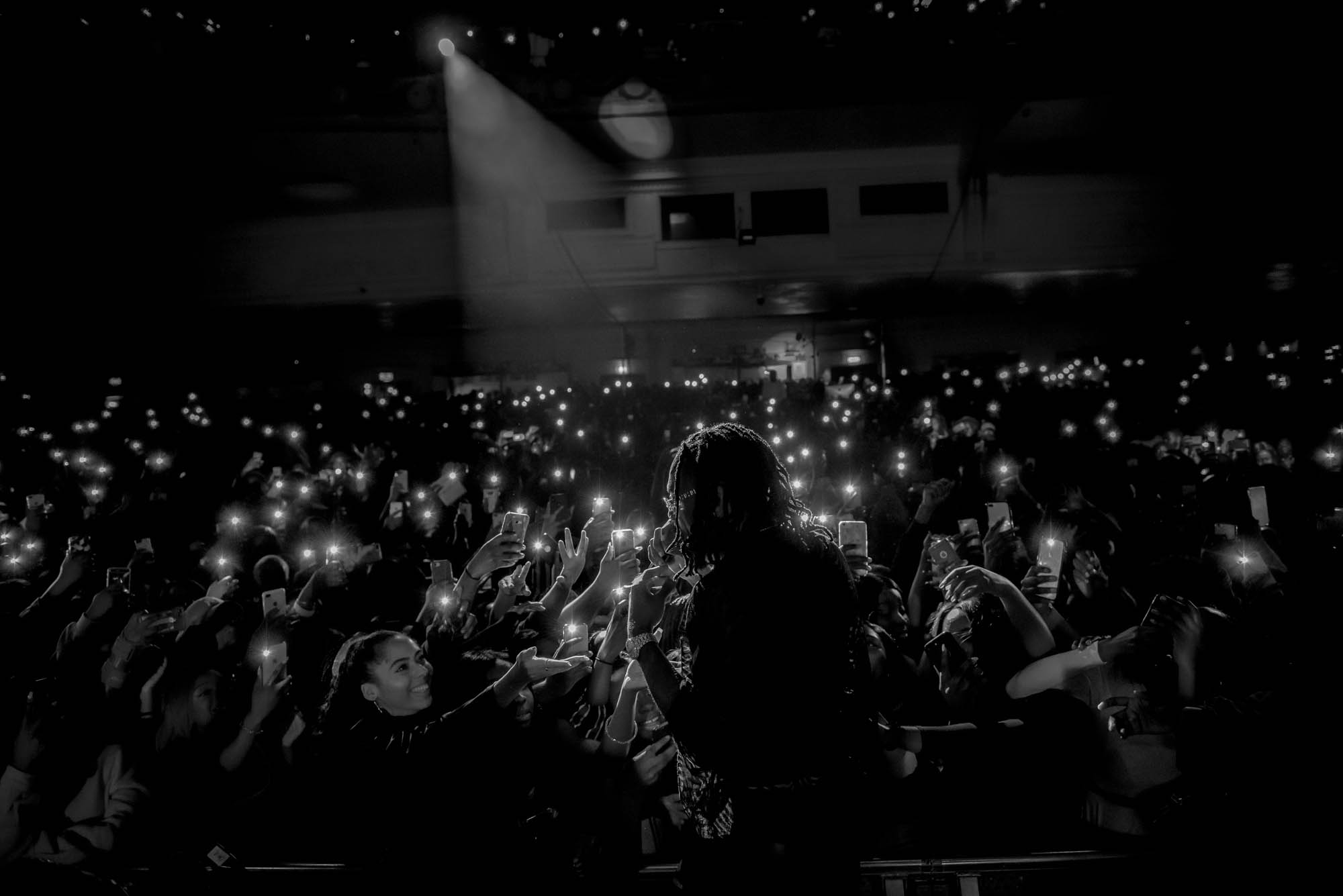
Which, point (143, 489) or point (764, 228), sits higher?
point (764, 228)

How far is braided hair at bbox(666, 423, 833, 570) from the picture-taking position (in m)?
1.61

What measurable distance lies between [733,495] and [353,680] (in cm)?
152

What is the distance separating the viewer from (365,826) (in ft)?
6.76

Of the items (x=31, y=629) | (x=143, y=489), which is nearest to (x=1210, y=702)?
(x=31, y=629)

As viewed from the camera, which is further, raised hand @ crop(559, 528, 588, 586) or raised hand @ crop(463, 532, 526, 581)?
raised hand @ crop(559, 528, 588, 586)

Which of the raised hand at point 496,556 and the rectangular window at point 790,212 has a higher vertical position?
the rectangular window at point 790,212

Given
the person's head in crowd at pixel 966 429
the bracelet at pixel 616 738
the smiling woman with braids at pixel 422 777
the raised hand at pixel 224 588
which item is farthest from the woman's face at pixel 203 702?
the person's head in crowd at pixel 966 429

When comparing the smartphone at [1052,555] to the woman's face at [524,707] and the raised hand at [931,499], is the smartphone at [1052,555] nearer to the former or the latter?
the raised hand at [931,499]

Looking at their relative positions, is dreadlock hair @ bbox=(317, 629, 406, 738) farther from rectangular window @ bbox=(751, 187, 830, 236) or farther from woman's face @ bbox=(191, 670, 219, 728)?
rectangular window @ bbox=(751, 187, 830, 236)

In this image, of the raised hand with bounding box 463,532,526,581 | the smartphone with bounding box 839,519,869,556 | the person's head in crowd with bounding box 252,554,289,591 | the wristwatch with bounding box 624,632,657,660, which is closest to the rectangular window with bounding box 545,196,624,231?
the person's head in crowd with bounding box 252,554,289,591

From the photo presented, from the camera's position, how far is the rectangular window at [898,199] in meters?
14.5

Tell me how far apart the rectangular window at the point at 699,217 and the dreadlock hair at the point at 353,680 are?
13331 mm

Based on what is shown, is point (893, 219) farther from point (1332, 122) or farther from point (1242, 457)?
point (1242, 457)

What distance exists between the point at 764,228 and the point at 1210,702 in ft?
43.7
